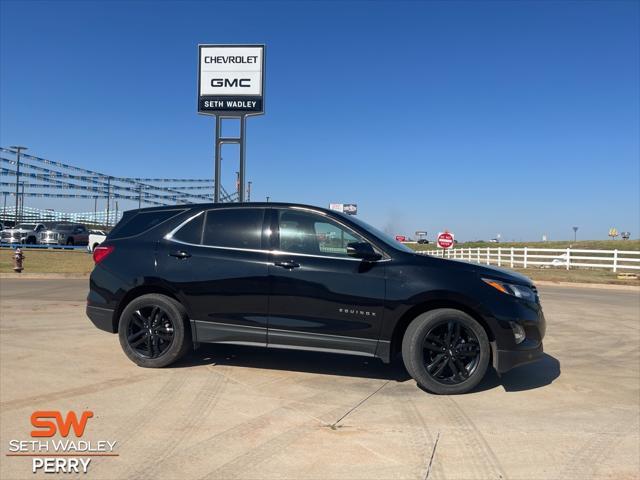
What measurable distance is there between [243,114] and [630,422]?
12.6 meters

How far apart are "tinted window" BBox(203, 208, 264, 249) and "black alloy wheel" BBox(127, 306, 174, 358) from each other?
0.94 meters

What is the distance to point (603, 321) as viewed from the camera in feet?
31.2

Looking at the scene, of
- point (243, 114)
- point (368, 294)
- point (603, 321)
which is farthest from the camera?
point (243, 114)

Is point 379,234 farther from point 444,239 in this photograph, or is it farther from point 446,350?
point 444,239

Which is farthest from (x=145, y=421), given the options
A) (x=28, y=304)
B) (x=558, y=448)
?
(x=28, y=304)

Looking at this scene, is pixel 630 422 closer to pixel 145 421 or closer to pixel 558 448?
pixel 558 448

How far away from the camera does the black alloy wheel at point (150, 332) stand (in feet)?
17.3

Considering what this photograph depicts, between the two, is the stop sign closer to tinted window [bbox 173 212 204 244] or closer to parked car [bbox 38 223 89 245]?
tinted window [bbox 173 212 204 244]

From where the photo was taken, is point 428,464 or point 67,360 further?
point 67,360

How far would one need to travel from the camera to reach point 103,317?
5.45 meters

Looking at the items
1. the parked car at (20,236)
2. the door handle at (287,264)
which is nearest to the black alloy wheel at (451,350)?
the door handle at (287,264)

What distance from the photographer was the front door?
4.75 m

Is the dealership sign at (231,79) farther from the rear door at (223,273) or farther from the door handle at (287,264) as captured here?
the door handle at (287,264)

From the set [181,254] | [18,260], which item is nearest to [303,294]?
[181,254]
